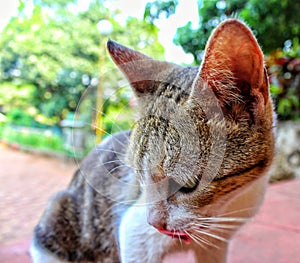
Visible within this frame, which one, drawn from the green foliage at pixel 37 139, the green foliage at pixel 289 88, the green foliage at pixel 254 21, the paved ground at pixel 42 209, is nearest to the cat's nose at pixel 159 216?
the green foliage at pixel 254 21

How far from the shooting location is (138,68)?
565mm

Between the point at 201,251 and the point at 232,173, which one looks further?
the point at 201,251

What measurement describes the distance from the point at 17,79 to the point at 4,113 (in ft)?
0.35

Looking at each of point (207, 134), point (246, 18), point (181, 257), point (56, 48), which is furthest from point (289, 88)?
point (207, 134)

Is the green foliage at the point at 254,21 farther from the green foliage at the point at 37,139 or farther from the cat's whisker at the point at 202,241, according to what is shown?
the green foliage at the point at 37,139

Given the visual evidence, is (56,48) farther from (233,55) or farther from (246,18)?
(233,55)

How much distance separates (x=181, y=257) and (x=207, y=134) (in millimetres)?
324

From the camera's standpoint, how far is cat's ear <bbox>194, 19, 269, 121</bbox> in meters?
0.42

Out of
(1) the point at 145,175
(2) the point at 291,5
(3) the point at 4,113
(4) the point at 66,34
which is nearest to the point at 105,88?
(1) the point at 145,175

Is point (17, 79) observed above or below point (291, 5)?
below

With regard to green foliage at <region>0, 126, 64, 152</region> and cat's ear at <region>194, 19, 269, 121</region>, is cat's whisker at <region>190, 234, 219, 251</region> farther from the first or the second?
green foliage at <region>0, 126, 64, 152</region>

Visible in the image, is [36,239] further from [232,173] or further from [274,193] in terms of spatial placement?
[274,193]

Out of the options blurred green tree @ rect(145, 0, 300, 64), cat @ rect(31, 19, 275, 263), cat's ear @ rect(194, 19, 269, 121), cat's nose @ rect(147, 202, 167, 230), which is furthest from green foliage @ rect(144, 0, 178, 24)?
cat's nose @ rect(147, 202, 167, 230)

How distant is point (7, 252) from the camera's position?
862 mm
